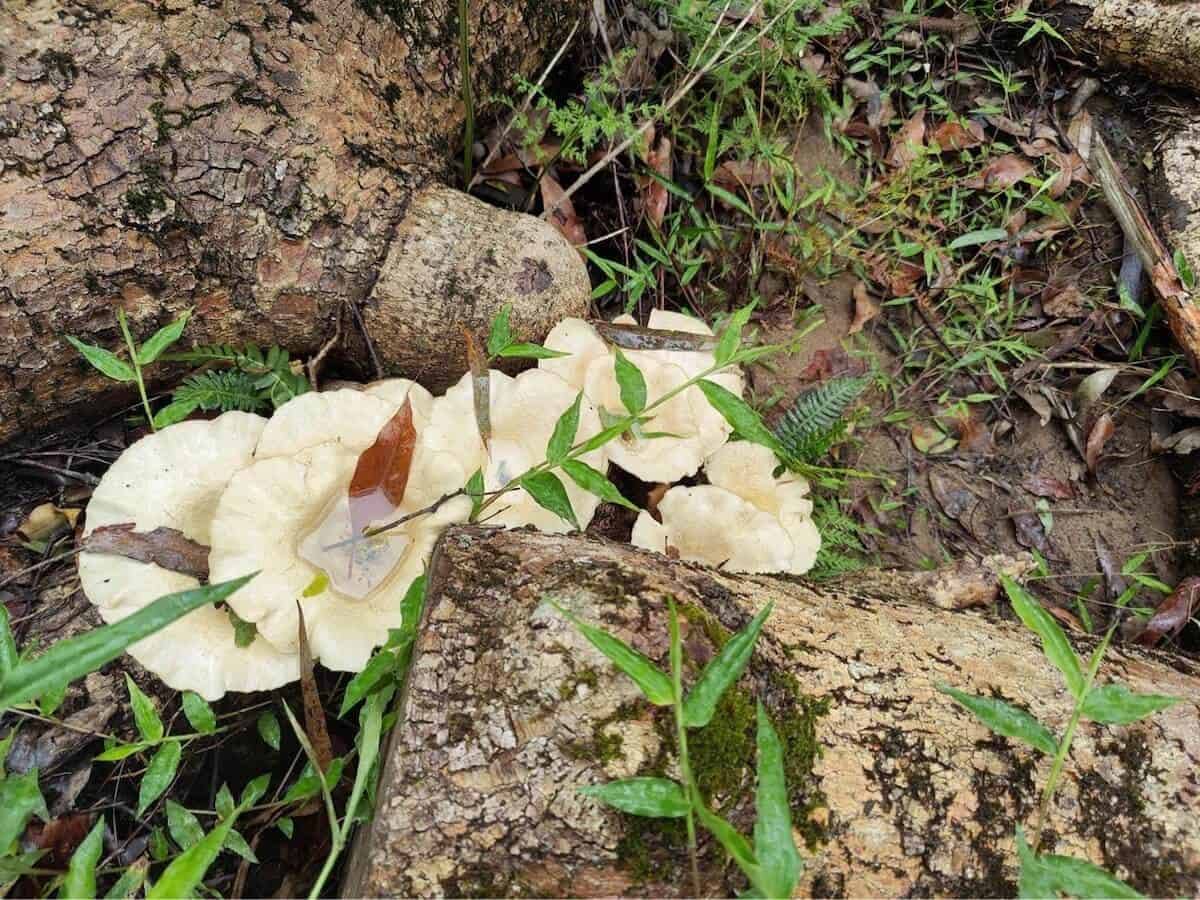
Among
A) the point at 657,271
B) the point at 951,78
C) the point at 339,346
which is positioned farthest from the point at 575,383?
the point at 951,78

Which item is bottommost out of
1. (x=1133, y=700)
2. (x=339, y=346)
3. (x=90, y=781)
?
(x=90, y=781)

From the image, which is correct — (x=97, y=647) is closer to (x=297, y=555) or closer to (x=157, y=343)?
(x=297, y=555)

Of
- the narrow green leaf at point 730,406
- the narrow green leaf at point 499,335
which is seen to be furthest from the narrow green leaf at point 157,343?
the narrow green leaf at point 730,406

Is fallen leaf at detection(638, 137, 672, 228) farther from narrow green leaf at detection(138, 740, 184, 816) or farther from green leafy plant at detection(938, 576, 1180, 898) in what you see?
narrow green leaf at detection(138, 740, 184, 816)

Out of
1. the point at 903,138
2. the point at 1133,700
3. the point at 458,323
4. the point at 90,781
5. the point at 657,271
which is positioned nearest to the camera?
the point at 1133,700

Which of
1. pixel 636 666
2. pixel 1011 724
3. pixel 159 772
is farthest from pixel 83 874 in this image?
pixel 1011 724

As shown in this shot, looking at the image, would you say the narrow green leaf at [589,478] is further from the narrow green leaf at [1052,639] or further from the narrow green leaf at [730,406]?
the narrow green leaf at [1052,639]

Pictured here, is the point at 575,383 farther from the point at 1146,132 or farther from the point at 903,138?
the point at 1146,132
